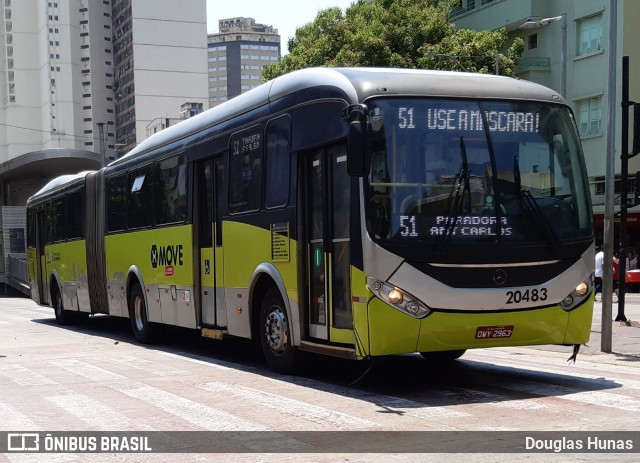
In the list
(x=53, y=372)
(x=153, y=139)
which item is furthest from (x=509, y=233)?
(x=153, y=139)

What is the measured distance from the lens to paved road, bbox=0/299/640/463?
7.72 meters

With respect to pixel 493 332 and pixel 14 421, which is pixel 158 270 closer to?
pixel 14 421

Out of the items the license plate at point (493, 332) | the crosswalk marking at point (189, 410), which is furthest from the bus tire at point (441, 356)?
the crosswalk marking at point (189, 410)

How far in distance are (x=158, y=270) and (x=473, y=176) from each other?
766 centimetres

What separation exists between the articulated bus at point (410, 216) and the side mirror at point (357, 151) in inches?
0.5

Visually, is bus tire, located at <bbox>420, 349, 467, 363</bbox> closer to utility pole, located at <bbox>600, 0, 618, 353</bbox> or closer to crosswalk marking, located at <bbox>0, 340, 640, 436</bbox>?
crosswalk marking, located at <bbox>0, 340, 640, 436</bbox>

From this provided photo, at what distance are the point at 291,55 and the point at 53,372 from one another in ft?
103

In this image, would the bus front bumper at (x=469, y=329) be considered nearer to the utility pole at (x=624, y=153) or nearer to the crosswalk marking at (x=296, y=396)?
the crosswalk marking at (x=296, y=396)

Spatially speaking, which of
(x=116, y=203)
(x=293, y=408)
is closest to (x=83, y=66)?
(x=116, y=203)

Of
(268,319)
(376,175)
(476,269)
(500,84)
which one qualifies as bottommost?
(268,319)

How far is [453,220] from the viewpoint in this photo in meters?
9.39

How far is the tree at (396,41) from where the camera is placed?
1572 inches

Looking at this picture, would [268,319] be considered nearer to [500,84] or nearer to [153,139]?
[500,84]

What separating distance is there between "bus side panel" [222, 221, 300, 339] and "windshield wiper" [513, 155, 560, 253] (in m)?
2.59
